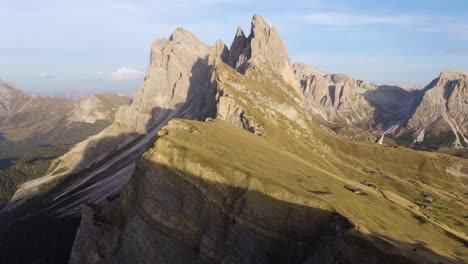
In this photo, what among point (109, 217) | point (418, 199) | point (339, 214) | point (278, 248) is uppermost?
point (339, 214)

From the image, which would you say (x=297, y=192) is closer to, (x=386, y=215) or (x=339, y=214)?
(x=339, y=214)

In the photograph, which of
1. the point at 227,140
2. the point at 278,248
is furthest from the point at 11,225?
the point at 278,248

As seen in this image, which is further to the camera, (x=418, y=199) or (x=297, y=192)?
(x=418, y=199)

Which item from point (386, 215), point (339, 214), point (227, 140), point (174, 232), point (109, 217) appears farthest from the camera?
point (227, 140)

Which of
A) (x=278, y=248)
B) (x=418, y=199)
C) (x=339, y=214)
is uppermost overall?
(x=339, y=214)

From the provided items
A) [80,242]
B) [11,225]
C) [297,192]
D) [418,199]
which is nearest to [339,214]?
[297,192]

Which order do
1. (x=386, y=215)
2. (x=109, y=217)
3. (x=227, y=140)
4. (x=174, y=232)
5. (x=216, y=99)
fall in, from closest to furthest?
(x=174, y=232) → (x=386, y=215) → (x=109, y=217) → (x=227, y=140) → (x=216, y=99)

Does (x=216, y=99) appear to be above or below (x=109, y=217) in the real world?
above

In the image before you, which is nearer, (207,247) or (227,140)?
(207,247)

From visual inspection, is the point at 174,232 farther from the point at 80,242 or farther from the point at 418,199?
the point at 418,199
